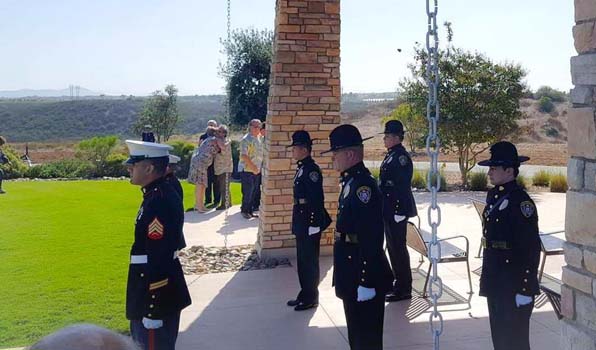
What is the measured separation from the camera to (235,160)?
1831 centimetres

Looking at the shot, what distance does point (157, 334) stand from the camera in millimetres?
3959

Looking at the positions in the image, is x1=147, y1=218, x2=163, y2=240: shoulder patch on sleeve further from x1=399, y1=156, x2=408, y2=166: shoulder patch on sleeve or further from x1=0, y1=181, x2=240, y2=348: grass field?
x1=399, y1=156, x2=408, y2=166: shoulder patch on sleeve

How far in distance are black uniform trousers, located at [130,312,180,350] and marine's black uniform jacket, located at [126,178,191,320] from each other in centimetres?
9

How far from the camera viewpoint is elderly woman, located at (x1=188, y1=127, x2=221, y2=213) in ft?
36.6

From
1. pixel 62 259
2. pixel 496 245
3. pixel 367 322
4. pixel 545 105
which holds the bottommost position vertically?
pixel 62 259

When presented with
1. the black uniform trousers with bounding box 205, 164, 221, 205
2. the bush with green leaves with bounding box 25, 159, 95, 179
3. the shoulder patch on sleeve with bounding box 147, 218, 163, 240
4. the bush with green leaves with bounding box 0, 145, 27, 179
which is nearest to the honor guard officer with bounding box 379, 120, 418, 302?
the shoulder patch on sleeve with bounding box 147, 218, 163, 240

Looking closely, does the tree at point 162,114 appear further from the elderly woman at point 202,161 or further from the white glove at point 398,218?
the white glove at point 398,218

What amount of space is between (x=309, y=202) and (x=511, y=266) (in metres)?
2.27

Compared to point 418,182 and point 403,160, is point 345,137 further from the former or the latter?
point 418,182

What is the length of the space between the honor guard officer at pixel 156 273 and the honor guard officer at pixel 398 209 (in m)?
2.76

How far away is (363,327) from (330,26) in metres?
4.40

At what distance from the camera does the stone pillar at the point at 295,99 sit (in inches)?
296

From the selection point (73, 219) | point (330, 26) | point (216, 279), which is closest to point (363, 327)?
point (216, 279)

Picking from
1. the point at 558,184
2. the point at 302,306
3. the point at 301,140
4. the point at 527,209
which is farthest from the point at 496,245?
the point at 558,184
